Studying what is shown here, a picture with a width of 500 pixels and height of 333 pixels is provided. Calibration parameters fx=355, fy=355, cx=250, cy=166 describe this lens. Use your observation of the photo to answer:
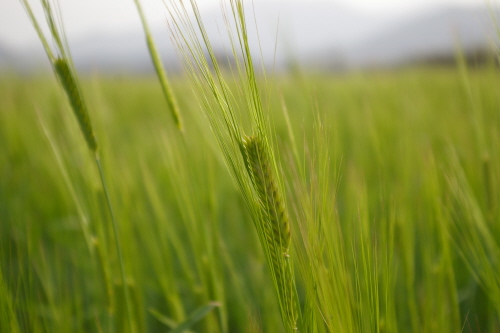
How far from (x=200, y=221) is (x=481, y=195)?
29.6 inches

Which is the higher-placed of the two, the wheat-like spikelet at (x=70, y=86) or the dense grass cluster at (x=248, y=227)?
the wheat-like spikelet at (x=70, y=86)

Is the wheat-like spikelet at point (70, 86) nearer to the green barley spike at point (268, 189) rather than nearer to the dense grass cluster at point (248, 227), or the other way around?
the dense grass cluster at point (248, 227)

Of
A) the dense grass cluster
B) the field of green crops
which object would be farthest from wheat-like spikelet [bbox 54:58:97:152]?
the field of green crops

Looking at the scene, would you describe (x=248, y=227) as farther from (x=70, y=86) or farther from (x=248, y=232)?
(x=70, y=86)

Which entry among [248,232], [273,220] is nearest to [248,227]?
[248,232]

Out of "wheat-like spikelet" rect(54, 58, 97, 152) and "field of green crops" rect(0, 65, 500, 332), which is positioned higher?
"wheat-like spikelet" rect(54, 58, 97, 152)

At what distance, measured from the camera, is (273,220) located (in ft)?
1.08

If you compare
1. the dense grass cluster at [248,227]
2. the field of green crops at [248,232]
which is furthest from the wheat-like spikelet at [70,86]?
the field of green crops at [248,232]

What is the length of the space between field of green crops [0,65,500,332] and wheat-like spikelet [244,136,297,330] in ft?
0.05

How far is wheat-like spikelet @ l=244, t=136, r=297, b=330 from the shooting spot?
318 mm

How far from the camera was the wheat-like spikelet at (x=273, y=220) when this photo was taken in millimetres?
318

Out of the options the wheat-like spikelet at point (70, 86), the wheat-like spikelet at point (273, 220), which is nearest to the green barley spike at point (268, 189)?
the wheat-like spikelet at point (273, 220)

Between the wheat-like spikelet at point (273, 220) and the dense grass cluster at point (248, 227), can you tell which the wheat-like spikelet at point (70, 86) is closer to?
the dense grass cluster at point (248, 227)

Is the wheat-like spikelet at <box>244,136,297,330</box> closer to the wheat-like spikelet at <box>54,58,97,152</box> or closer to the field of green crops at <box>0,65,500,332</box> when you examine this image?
the field of green crops at <box>0,65,500,332</box>
